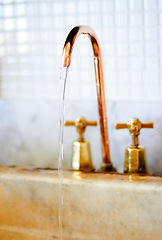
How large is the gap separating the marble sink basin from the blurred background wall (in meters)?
0.15

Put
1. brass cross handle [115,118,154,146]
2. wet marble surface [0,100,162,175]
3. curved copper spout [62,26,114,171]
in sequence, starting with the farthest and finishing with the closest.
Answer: wet marble surface [0,100,162,175], brass cross handle [115,118,154,146], curved copper spout [62,26,114,171]

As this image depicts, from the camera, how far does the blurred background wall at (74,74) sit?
91 centimetres

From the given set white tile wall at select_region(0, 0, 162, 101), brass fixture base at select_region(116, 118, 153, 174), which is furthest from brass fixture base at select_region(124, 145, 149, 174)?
white tile wall at select_region(0, 0, 162, 101)

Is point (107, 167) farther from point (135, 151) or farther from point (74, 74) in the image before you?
point (74, 74)

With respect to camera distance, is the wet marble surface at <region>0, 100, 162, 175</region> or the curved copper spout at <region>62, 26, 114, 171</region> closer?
the curved copper spout at <region>62, 26, 114, 171</region>

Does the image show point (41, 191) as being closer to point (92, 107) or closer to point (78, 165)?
point (78, 165)

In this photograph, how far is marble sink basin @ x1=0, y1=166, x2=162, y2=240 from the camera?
30.1 inches

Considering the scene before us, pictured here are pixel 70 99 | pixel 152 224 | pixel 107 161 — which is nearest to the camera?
pixel 152 224

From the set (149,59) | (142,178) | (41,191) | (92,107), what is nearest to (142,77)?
(149,59)

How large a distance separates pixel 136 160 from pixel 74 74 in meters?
0.28

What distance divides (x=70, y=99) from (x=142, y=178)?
0.97 feet

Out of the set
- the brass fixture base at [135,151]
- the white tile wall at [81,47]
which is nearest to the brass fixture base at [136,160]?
the brass fixture base at [135,151]

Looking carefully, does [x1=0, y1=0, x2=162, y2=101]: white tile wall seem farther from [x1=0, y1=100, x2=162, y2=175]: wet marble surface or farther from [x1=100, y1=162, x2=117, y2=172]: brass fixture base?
[x1=100, y1=162, x2=117, y2=172]: brass fixture base

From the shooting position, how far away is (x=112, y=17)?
3.03 feet
